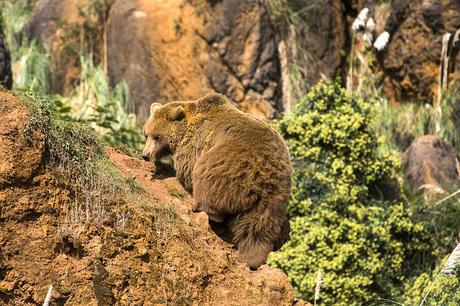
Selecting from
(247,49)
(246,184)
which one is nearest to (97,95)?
(247,49)

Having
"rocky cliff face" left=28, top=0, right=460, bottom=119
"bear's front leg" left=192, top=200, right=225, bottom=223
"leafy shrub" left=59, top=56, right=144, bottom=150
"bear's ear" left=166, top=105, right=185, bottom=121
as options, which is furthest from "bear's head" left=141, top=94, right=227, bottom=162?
"rocky cliff face" left=28, top=0, right=460, bottom=119

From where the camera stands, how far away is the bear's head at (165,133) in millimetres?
7199

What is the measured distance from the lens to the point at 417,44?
1521cm

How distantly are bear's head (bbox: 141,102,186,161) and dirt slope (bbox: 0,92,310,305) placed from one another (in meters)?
1.28

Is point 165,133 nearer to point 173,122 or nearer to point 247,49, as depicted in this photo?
point 173,122

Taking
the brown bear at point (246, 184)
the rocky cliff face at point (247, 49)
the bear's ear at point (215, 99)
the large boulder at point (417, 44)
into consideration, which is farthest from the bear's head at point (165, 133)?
the large boulder at point (417, 44)

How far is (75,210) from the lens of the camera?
5.37 m

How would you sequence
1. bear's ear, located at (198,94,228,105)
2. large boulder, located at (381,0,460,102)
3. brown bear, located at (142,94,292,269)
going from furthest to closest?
large boulder, located at (381,0,460,102) < bear's ear, located at (198,94,228,105) < brown bear, located at (142,94,292,269)

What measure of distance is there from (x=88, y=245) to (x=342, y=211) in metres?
6.61

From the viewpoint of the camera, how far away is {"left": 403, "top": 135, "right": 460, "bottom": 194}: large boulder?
1271 cm

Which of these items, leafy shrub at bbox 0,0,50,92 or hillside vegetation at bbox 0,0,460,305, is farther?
leafy shrub at bbox 0,0,50,92

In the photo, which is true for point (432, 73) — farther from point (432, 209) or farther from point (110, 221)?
point (110, 221)

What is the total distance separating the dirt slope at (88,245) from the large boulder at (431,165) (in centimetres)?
735

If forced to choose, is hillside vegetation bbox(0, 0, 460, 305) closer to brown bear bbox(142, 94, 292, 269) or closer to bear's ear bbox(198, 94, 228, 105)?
brown bear bbox(142, 94, 292, 269)
